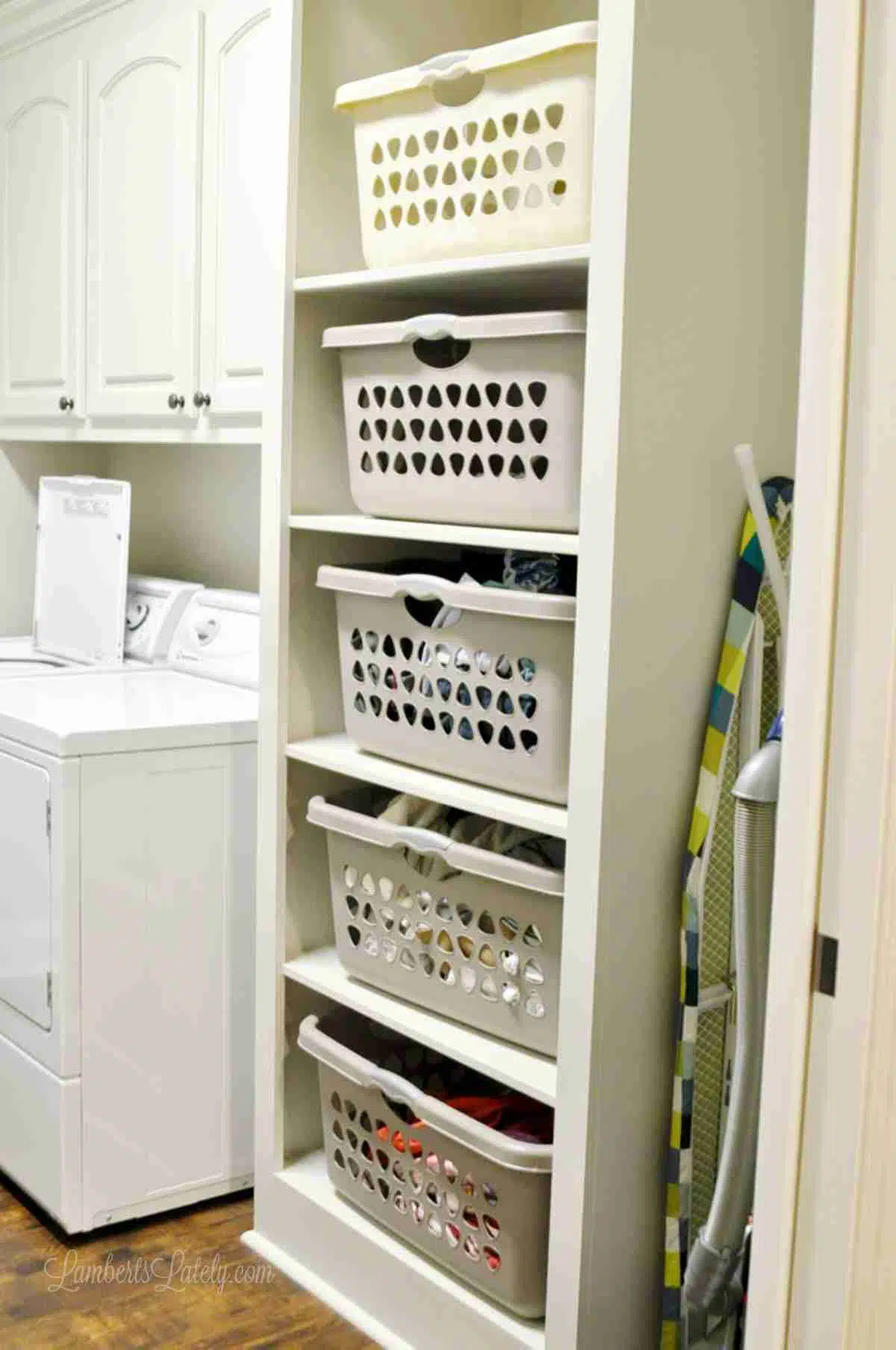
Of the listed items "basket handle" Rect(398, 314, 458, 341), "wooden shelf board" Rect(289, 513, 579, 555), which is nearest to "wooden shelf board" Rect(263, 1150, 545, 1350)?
"wooden shelf board" Rect(289, 513, 579, 555)

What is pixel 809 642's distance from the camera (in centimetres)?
116

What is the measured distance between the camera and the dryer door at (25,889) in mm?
2463

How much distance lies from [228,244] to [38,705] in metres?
0.93

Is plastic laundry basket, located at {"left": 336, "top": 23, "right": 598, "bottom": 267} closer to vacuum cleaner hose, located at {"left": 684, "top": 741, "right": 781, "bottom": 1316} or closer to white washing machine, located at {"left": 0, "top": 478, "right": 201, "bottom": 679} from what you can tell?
vacuum cleaner hose, located at {"left": 684, "top": 741, "right": 781, "bottom": 1316}

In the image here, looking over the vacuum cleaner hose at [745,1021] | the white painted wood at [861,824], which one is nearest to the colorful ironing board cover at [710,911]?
the vacuum cleaner hose at [745,1021]

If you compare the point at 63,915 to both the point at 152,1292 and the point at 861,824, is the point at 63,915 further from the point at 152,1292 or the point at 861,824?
the point at 861,824

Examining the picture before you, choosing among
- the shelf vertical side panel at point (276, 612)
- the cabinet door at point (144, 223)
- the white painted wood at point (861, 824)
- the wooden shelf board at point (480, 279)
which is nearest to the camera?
the white painted wood at point (861, 824)

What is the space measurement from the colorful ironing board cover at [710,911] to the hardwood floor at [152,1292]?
0.56 m

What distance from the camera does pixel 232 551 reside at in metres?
3.40

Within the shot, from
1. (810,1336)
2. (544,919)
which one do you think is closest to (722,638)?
(544,919)

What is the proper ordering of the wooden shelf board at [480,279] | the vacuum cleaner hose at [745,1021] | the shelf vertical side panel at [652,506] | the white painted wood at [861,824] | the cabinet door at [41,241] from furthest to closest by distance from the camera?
1. the cabinet door at [41,241]
2. the wooden shelf board at [480,279]
3. the shelf vertical side panel at [652,506]
4. the vacuum cleaner hose at [745,1021]
5. the white painted wood at [861,824]

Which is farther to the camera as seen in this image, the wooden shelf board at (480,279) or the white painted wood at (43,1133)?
the white painted wood at (43,1133)

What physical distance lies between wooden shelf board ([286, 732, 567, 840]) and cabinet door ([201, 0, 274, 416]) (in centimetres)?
74

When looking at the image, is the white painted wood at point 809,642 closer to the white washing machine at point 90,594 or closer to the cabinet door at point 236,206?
the cabinet door at point 236,206
